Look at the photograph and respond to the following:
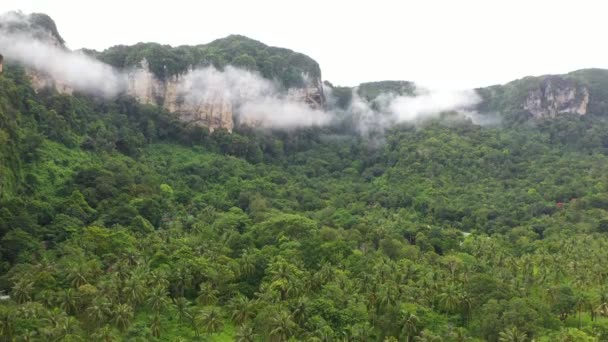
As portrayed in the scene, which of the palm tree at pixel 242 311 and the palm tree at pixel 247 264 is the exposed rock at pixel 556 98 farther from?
the palm tree at pixel 242 311

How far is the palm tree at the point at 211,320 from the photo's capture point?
59278 mm

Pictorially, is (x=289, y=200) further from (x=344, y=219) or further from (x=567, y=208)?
(x=567, y=208)

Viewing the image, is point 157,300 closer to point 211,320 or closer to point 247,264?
point 211,320

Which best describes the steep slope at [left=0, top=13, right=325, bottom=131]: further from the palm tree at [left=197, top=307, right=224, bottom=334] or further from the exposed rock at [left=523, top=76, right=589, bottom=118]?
the exposed rock at [left=523, top=76, right=589, bottom=118]

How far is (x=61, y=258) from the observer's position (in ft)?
232

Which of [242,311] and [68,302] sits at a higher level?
[68,302]

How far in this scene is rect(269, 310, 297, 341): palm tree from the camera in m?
56.4

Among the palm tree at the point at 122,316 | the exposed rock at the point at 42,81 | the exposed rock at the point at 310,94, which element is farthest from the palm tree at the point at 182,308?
the exposed rock at the point at 310,94

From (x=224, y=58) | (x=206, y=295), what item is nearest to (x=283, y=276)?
(x=206, y=295)

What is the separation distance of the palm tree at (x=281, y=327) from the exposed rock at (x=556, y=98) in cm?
15935

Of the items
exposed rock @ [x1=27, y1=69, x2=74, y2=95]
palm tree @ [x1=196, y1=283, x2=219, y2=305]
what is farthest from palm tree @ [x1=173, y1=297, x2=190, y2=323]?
exposed rock @ [x1=27, y1=69, x2=74, y2=95]

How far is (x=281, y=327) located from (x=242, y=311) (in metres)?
7.41

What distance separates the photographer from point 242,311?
6219cm

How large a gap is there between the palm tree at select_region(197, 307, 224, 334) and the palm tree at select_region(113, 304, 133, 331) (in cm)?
735
